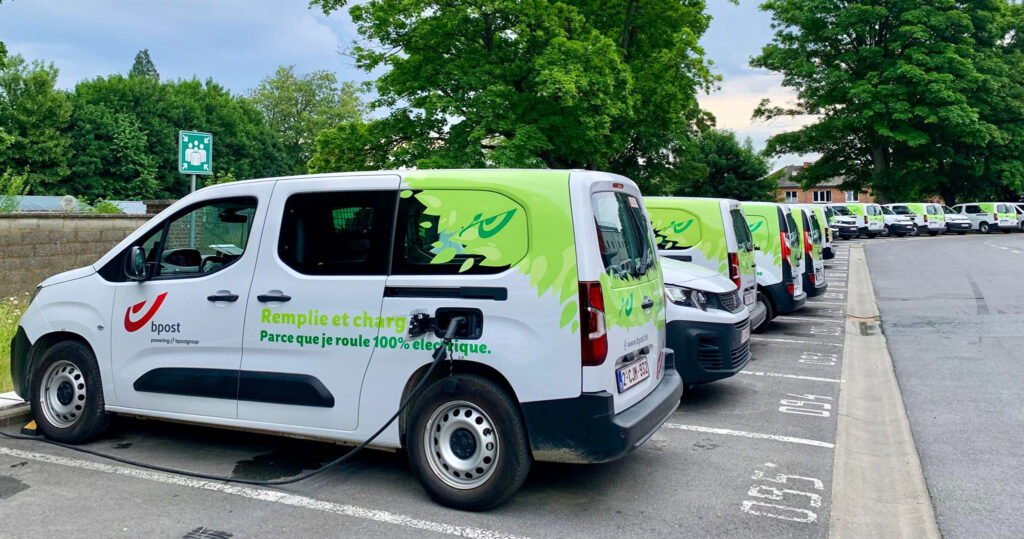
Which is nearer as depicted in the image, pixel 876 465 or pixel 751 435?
pixel 876 465

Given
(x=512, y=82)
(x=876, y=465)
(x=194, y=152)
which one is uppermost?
(x=512, y=82)

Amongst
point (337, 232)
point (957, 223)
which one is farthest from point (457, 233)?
point (957, 223)

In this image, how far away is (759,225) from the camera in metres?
11.2

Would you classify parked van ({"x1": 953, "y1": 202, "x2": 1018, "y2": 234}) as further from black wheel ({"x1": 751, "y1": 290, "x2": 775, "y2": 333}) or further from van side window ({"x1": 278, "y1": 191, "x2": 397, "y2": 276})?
van side window ({"x1": 278, "y1": 191, "x2": 397, "y2": 276})

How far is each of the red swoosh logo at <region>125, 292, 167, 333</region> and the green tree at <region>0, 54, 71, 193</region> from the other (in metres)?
49.7

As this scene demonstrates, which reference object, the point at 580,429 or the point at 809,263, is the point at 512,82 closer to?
the point at 809,263

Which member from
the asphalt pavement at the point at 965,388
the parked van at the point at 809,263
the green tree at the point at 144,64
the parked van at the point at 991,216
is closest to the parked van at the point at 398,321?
the asphalt pavement at the point at 965,388

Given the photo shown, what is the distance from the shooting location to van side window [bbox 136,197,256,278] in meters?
5.03

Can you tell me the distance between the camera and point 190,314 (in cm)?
501

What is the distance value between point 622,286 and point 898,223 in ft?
151

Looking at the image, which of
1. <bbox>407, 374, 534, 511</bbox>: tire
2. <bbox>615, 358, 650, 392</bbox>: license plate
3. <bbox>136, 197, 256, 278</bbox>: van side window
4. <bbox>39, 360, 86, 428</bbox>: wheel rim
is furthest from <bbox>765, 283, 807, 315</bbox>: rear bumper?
<bbox>39, 360, 86, 428</bbox>: wheel rim

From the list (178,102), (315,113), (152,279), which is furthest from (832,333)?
(315,113)

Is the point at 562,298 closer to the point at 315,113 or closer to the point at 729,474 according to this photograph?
the point at 729,474

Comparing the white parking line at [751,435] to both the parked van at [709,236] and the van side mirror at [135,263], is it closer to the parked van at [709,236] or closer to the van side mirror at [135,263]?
the parked van at [709,236]
